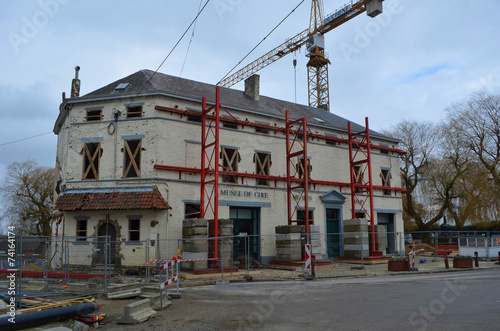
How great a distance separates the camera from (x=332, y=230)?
2725 centimetres

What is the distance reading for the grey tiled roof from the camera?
21797 millimetres

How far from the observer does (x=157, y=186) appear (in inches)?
810

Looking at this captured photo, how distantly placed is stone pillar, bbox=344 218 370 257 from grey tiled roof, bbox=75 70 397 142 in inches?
270

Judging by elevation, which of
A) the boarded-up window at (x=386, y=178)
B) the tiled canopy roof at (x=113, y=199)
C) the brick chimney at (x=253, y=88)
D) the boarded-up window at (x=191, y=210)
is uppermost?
the brick chimney at (x=253, y=88)

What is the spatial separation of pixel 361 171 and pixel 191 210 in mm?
13863

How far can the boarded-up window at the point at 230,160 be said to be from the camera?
23172 millimetres

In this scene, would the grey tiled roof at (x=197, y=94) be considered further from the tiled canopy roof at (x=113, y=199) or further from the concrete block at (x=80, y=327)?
the concrete block at (x=80, y=327)

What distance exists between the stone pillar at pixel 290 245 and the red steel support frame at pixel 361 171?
6445mm

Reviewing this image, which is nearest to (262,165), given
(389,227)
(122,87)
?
(122,87)

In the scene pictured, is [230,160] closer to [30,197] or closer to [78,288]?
[78,288]

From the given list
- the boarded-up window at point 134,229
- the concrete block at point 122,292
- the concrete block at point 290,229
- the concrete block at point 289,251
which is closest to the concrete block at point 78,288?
the concrete block at point 122,292

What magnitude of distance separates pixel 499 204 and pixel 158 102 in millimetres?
26568

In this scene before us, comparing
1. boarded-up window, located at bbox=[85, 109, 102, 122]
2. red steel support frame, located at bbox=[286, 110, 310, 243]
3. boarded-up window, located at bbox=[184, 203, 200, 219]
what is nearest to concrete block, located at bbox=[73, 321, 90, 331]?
boarded-up window, located at bbox=[184, 203, 200, 219]

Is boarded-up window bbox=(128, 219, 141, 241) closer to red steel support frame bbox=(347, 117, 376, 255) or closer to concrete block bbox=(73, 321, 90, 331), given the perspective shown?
concrete block bbox=(73, 321, 90, 331)
